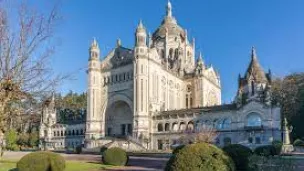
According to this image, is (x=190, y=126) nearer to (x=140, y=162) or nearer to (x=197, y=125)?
(x=197, y=125)

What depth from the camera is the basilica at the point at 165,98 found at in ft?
202

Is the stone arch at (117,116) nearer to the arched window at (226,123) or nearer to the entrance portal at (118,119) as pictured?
the entrance portal at (118,119)

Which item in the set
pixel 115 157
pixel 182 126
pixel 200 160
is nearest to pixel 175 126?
pixel 182 126

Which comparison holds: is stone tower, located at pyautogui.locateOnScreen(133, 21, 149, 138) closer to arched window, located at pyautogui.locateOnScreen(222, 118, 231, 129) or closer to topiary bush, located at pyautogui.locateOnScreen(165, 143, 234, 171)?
arched window, located at pyautogui.locateOnScreen(222, 118, 231, 129)

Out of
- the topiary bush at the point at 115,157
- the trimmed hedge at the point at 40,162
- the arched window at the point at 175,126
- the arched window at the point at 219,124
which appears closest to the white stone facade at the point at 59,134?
the arched window at the point at 175,126

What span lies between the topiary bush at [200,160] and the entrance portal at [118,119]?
6525 centimetres

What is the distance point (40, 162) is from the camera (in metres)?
22.4

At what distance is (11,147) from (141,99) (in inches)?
1053

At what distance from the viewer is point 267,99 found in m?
60.7

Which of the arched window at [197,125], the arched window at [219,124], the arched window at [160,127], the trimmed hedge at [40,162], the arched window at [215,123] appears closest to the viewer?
the trimmed hedge at [40,162]

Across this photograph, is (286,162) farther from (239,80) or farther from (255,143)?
(239,80)

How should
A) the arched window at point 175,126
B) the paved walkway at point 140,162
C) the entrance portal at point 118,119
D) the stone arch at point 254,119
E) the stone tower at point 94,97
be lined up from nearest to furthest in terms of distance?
the paved walkway at point 140,162
the stone arch at point 254,119
the arched window at point 175,126
the stone tower at point 94,97
the entrance portal at point 118,119

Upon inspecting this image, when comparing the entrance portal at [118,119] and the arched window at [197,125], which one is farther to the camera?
the entrance portal at [118,119]

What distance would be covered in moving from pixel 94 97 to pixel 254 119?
3636 centimetres
